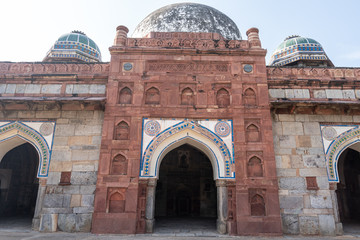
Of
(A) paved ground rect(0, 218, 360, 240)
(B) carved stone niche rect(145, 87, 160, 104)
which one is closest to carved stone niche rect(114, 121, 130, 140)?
(B) carved stone niche rect(145, 87, 160, 104)

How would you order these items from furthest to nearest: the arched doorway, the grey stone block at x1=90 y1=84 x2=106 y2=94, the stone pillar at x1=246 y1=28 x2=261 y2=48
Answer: the arched doorway < the stone pillar at x1=246 y1=28 x2=261 y2=48 < the grey stone block at x1=90 y1=84 x2=106 y2=94

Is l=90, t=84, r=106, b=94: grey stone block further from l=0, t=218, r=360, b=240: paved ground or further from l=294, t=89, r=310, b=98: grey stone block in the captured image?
l=294, t=89, r=310, b=98: grey stone block

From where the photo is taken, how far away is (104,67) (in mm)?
7586

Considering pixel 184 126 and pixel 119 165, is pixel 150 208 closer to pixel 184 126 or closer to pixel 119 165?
pixel 119 165

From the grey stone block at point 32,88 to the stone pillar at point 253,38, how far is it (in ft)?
21.5

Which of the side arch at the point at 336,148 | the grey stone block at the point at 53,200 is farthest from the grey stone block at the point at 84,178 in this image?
the side arch at the point at 336,148

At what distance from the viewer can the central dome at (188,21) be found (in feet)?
30.5

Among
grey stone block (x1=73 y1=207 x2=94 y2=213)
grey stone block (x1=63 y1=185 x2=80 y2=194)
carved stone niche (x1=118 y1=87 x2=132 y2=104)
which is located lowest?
grey stone block (x1=73 y1=207 x2=94 y2=213)

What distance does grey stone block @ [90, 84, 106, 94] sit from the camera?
7.35m

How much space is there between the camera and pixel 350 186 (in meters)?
9.46

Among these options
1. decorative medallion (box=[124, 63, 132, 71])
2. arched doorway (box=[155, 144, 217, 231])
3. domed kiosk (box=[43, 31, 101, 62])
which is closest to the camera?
decorative medallion (box=[124, 63, 132, 71])

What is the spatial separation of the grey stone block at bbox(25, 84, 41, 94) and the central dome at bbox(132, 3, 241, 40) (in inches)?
169

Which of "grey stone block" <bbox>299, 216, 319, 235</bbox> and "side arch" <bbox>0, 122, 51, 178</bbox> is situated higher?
"side arch" <bbox>0, 122, 51, 178</bbox>

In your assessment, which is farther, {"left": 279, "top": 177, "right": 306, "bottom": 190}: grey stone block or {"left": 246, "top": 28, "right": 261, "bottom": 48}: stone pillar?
{"left": 246, "top": 28, "right": 261, "bottom": 48}: stone pillar
